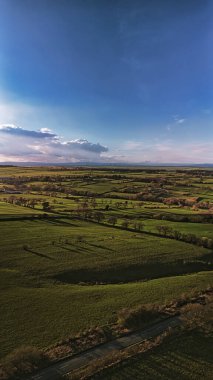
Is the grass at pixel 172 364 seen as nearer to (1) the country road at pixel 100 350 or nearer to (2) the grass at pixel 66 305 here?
(1) the country road at pixel 100 350

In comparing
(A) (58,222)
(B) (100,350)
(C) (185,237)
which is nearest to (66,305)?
(B) (100,350)

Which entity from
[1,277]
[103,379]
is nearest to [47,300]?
[1,277]

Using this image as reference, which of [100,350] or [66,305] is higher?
[66,305]

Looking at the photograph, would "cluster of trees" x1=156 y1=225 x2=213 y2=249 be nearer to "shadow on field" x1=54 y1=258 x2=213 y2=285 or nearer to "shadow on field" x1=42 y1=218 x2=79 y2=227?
"shadow on field" x1=54 y1=258 x2=213 y2=285

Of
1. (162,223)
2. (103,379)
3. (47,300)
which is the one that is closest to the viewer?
(103,379)

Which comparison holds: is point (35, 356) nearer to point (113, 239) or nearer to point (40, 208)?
point (113, 239)

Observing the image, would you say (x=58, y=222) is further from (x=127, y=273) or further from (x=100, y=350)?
(x=100, y=350)
